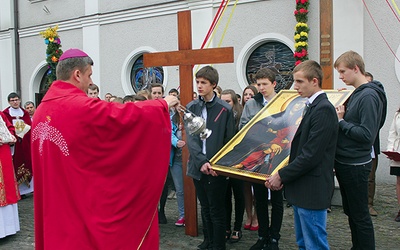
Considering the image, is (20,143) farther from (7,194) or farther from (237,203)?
(237,203)

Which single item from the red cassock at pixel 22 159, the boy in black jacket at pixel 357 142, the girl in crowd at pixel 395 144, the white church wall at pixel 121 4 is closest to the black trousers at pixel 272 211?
the boy in black jacket at pixel 357 142

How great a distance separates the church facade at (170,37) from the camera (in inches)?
365

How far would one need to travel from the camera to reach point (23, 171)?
8.65 meters

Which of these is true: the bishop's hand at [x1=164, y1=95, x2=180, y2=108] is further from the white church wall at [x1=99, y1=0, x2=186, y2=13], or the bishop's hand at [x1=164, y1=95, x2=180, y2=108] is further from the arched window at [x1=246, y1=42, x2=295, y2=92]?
the white church wall at [x1=99, y1=0, x2=186, y2=13]

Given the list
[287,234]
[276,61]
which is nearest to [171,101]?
[287,234]

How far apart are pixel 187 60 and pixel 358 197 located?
250cm

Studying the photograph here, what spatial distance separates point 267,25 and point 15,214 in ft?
24.0

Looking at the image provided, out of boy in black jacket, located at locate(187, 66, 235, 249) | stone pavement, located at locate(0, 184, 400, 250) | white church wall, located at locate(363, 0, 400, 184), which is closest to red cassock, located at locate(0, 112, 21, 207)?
stone pavement, located at locate(0, 184, 400, 250)

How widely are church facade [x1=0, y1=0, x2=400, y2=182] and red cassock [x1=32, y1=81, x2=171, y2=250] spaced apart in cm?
536

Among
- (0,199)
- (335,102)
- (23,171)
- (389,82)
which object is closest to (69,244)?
(335,102)

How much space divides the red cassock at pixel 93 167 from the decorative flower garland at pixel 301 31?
718cm

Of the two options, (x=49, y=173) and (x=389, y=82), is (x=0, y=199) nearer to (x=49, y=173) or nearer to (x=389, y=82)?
(x=49, y=173)

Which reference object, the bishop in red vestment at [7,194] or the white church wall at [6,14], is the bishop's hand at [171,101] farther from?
the white church wall at [6,14]

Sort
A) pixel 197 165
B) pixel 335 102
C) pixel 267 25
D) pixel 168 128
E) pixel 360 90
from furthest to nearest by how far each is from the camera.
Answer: pixel 267 25, pixel 197 165, pixel 335 102, pixel 360 90, pixel 168 128
